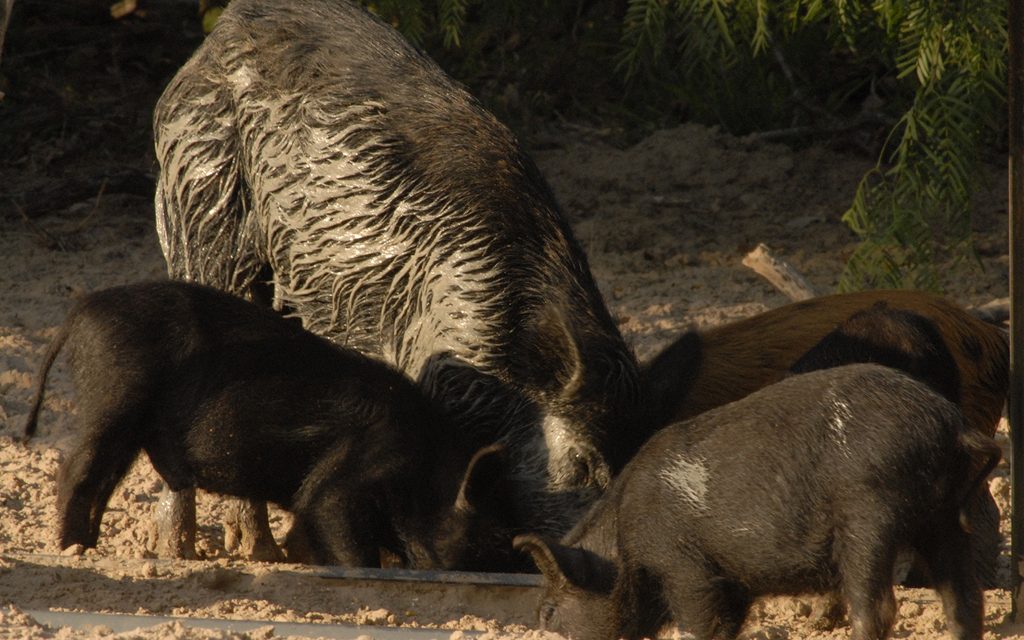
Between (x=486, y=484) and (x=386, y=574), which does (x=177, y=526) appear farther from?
(x=486, y=484)

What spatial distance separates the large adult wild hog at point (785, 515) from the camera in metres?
4.32

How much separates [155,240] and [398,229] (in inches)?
158

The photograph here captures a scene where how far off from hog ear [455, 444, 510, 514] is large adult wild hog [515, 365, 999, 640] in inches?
21.3

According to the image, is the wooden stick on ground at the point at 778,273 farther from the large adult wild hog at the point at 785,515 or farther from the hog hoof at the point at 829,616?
the large adult wild hog at the point at 785,515

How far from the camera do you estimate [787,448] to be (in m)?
4.47

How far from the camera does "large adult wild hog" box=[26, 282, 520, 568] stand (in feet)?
17.8

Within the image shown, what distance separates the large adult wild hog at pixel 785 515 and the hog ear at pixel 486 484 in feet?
1.78

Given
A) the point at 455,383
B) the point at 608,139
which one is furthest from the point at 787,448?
the point at 608,139

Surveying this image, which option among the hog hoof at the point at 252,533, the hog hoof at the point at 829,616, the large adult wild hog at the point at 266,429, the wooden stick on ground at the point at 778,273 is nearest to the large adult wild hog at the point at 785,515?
the hog hoof at the point at 829,616

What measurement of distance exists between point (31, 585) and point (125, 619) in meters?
1.02

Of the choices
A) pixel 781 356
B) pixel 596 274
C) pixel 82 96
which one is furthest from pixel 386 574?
pixel 82 96

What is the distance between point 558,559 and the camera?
4.67 meters

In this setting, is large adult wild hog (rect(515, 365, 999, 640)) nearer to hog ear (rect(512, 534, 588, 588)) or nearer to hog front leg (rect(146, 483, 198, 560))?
hog ear (rect(512, 534, 588, 588))

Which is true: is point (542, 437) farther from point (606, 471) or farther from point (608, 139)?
point (608, 139)
